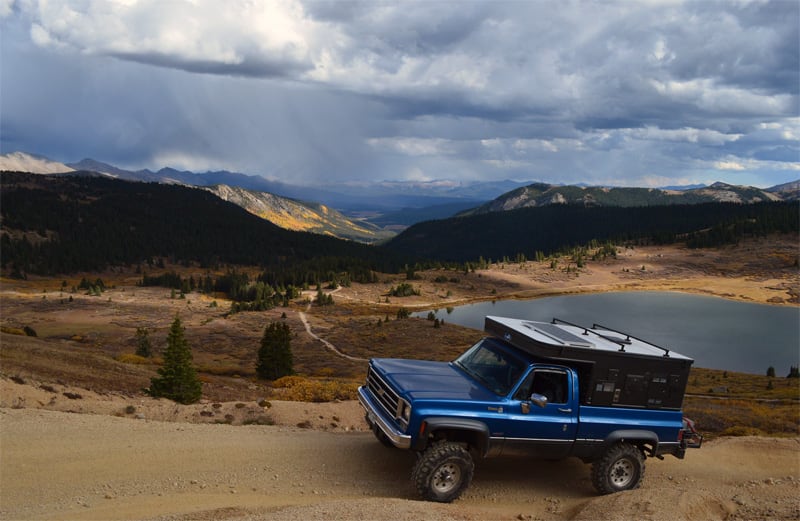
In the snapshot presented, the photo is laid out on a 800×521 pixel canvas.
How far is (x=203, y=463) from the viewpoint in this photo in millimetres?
11438

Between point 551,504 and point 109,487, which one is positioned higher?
point 109,487

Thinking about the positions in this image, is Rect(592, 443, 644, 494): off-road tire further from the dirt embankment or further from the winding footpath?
the winding footpath

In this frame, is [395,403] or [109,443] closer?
[395,403]

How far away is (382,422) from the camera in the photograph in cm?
1111

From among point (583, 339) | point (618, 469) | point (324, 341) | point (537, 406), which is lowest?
point (324, 341)

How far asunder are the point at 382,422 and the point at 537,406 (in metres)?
3.43

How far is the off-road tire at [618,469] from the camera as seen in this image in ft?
38.8

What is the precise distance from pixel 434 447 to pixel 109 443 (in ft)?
25.4

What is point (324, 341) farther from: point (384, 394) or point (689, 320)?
point (689, 320)

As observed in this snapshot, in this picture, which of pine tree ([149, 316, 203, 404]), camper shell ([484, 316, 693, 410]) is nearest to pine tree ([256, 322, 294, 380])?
pine tree ([149, 316, 203, 404])

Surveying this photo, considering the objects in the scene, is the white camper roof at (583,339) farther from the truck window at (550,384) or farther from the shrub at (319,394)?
the shrub at (319,394)

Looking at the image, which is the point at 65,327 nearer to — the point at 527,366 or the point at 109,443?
the point at 109,443

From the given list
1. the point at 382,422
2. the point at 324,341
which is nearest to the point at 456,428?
the point at 382,422

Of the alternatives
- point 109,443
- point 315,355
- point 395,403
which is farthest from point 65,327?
point 395,403
